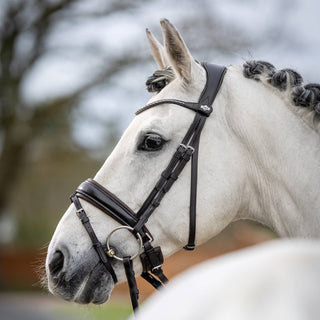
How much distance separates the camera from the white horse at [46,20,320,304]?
2654 mm

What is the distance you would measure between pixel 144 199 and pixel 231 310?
5.94ft

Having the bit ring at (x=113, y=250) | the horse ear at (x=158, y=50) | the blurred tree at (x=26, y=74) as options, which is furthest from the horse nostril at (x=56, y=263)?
the blurred tree at (x=26, y=74)

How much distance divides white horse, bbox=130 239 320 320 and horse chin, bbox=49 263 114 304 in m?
1.69

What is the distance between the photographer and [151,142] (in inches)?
109

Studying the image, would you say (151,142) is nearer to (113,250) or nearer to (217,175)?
(217,175)

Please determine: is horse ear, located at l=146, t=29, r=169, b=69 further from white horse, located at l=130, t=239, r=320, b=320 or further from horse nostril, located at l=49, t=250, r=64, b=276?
white horse, located at l=130, t=239, r=320, b=320

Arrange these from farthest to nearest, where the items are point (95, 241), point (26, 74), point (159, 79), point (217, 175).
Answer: point (26, 74)
point (159, 79)
point (217, 175)
point (95, 241)

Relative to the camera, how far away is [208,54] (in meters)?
14.1

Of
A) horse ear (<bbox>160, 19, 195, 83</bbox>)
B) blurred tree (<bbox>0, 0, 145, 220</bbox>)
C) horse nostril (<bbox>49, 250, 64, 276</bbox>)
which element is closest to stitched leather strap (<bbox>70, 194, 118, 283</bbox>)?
horse nostril (<bbox>49, 250, 64, 276</bbox>)

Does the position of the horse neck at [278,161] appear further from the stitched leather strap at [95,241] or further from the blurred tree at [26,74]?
the blurred tree at [26,74]

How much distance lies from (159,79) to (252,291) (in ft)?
7.55

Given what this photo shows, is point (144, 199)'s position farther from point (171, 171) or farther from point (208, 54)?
point (208, 54)

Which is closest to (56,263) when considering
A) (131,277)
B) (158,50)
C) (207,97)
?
(131,277)

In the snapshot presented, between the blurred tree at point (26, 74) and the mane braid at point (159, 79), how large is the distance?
12.2 m
